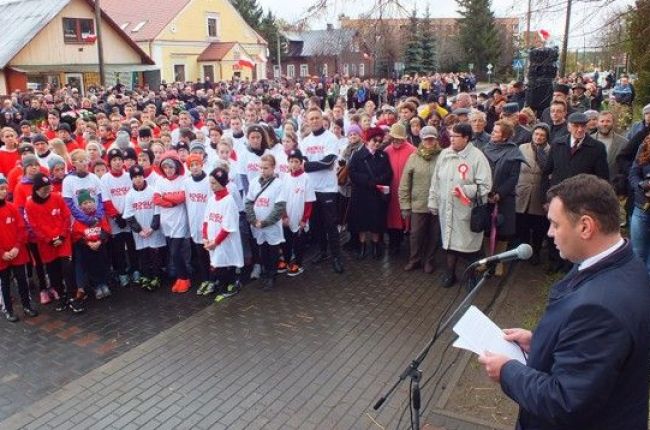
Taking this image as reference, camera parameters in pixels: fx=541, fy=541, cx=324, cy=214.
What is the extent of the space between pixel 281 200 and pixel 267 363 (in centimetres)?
242

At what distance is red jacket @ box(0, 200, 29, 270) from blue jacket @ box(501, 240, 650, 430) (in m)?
5.93

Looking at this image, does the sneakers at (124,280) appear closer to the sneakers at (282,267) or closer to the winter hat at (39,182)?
the winter hat at (39,182)

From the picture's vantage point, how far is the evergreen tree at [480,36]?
53781 millimetres

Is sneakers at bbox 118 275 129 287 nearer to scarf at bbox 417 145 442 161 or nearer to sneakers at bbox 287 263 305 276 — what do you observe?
sneakers at bbox 287 263 305 276

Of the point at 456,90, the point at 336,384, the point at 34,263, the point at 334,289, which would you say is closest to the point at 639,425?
the point at 336,384

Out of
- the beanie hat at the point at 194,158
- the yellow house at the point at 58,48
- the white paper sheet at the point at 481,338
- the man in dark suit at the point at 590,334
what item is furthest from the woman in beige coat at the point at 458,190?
the yellow house at the point at 58,48

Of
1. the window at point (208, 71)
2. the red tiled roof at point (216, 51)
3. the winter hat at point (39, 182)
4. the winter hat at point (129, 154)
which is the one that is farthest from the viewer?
the window at point (208, 71)

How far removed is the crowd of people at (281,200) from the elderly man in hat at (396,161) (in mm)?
33

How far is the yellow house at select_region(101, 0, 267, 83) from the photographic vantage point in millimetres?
43906

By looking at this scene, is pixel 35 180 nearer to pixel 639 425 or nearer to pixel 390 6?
pixel 390 6

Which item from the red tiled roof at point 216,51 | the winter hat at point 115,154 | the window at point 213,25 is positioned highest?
the window at point 213,25

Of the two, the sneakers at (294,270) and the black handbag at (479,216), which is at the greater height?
the black handbag at (479,216)

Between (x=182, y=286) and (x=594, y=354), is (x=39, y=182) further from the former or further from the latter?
(x=594, y=354)

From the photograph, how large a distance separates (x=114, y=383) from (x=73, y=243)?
100 inches
